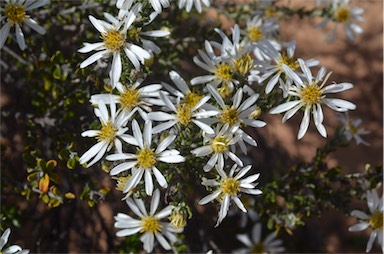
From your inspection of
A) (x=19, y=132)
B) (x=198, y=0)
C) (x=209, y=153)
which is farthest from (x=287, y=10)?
(x=19, y=132)

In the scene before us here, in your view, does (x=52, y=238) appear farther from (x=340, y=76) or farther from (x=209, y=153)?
(x=340, y=76)

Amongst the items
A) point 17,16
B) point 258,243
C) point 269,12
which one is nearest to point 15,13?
point 17,16

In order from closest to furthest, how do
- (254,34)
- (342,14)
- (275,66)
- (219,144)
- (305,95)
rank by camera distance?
(219,144) < (305,95) < (275,66) < (254,34) < (342,14)

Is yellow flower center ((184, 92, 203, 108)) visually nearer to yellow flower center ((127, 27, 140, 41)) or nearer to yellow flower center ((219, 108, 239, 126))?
yellow flower center ((219, 108, 239, 126))

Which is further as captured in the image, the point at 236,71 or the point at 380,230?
the point at 380,230

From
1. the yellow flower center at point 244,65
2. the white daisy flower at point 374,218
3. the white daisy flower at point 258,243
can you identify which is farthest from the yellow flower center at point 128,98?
the white daisy flower at point 258,243

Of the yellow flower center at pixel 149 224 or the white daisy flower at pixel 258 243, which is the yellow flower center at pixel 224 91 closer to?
the yellow flower center at pixel 149 224

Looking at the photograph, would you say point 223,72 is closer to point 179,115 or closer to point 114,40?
point 179,115
